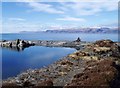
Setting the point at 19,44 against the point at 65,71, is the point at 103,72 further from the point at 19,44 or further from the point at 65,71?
the point at 19,44

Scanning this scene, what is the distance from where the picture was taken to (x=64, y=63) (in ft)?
189

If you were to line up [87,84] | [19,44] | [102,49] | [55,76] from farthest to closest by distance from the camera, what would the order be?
Result: [19,44]
[102,49]
[55,76]
[87,84]

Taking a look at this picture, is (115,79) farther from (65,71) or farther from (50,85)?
(65,71)

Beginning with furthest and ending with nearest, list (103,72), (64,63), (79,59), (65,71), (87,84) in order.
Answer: (79,59)
(64,63)
(65,71)
(103,72)
(87,84)

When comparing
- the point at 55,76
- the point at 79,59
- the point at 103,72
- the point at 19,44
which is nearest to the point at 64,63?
the point at 79,59

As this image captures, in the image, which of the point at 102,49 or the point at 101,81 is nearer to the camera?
the point at 101,81

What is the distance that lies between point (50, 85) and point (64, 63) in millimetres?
24016

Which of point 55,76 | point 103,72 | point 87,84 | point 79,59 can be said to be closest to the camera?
point 87,84

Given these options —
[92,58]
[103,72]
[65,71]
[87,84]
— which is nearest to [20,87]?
[87,84]

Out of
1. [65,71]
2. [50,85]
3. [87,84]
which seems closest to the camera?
[87,84]

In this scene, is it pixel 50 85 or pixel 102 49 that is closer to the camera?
pixel 50 85

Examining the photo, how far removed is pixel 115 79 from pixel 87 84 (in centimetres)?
526

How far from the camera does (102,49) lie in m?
69.3

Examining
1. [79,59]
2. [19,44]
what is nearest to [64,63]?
[79,59]
